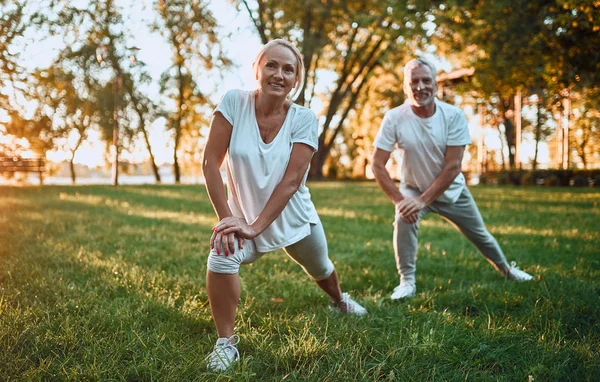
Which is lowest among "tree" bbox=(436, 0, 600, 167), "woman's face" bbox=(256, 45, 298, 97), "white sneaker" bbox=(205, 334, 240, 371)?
"white sneaker" bbox=(205, 334, 240, 371)

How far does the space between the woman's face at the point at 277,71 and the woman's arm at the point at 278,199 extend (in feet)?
1.14

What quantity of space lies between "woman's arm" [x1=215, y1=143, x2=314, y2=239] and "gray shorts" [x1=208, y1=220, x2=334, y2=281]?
11 centimetres

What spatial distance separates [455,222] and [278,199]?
2.42 meters

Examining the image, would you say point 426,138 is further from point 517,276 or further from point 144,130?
point 144,130

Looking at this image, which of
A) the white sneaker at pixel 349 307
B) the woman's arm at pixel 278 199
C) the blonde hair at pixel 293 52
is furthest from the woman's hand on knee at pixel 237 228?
the white sneaker at pixel 349 307

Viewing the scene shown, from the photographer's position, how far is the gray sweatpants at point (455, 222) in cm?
455

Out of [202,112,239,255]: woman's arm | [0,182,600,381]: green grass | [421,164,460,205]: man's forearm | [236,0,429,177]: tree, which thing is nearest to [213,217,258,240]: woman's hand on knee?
[202,112,239,255]: woman's arm

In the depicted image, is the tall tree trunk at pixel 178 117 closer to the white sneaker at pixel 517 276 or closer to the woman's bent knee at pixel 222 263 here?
the white sneaker at pixel 517 276

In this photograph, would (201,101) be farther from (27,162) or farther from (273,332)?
(273,332)

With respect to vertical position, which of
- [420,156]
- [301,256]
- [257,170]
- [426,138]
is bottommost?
[301,256]

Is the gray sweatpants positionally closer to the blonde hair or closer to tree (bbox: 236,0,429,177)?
the blonde hair

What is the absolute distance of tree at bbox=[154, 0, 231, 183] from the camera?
19.2 metres

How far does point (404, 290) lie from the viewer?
14.5 ft

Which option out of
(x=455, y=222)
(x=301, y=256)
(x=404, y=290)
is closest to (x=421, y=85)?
(x=455, y=222)
